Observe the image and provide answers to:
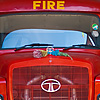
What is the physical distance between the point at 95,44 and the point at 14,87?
3.60 feet

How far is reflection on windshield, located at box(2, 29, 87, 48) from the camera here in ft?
14.1

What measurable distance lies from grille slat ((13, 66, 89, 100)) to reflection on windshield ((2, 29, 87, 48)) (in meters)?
0.46

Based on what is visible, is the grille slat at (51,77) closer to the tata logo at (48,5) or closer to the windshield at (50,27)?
the windshield at (50,27)

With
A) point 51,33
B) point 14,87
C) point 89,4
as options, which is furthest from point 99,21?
point 14,87

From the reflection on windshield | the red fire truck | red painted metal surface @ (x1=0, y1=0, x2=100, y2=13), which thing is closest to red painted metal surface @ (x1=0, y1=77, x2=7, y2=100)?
the red fire truck

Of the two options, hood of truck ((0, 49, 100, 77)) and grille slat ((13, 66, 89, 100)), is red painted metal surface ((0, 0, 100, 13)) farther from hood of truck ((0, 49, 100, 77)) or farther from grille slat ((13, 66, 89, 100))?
grille slat ((13, 66, 89, 100))

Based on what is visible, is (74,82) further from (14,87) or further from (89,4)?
(89,4)

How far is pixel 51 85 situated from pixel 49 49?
408 mm

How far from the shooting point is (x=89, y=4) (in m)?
4.39

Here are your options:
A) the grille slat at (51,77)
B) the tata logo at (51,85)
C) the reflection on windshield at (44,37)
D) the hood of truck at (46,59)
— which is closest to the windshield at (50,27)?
the reflection on windshield at (44,37)

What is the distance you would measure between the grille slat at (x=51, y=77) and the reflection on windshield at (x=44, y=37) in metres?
0.46

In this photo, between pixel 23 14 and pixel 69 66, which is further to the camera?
pixel 23 14

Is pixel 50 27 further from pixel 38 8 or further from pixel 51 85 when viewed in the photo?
pixel 51 85

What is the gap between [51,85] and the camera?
3814 millimetres
